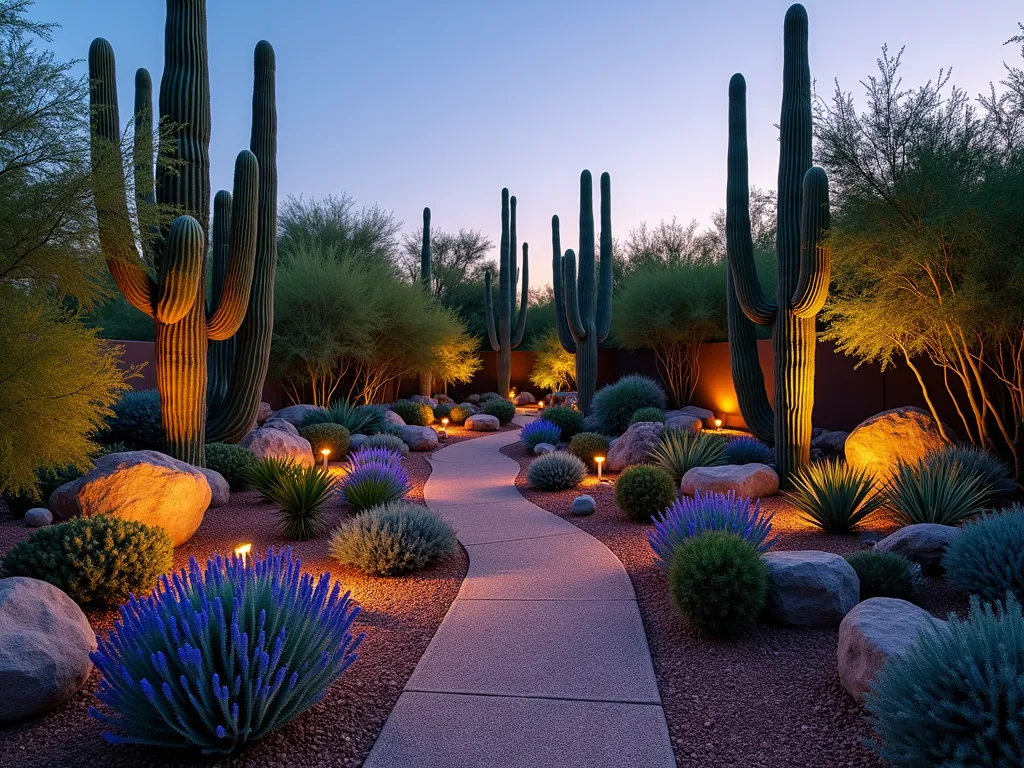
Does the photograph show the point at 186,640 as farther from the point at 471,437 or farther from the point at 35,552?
the point at 471,437

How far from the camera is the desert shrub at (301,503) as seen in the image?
293 inches

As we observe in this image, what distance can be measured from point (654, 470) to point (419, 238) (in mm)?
35648

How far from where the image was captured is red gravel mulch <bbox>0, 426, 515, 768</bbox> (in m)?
3.16

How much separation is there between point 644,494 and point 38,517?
676 cm

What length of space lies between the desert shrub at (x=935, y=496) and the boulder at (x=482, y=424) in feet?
44.3

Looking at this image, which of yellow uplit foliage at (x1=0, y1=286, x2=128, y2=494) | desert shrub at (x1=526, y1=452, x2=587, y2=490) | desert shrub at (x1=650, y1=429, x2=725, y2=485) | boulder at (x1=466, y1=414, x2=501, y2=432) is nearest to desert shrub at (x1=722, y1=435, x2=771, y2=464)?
desert shrub at (x1=650, y1=429, x2=725, y2=485)

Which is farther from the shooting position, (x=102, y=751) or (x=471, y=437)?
(x=471, y=437)

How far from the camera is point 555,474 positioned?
1059 cm

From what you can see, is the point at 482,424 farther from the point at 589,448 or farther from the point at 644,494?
the point at 644,494

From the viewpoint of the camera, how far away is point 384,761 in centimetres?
318

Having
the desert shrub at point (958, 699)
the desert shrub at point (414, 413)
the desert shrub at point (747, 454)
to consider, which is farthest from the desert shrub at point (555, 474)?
the desert shrub at point (414, 413)

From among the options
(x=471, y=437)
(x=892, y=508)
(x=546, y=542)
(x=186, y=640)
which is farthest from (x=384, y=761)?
(x=471, y=437)

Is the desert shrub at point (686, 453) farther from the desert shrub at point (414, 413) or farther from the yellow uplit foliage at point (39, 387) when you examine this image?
the desert shrub at point (414, 413)

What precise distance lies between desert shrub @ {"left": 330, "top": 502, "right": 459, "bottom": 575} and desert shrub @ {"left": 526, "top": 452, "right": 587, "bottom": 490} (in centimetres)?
396
